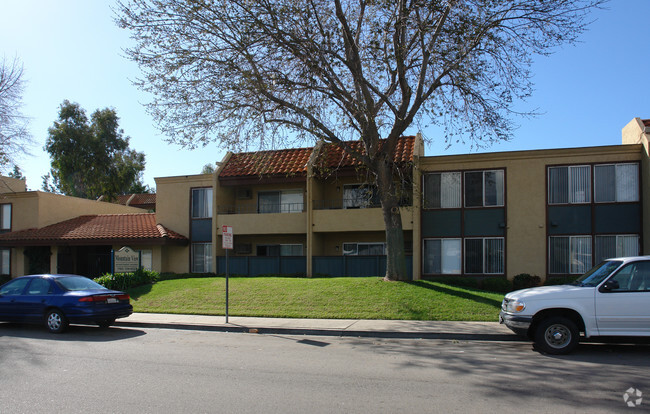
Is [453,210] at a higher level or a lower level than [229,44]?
lower

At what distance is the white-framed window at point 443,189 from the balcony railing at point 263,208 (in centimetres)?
631

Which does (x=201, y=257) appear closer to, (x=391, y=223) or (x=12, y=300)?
(x=391, y=223)

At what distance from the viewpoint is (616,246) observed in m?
18.8

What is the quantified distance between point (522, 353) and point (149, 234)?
734 inches

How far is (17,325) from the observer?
1355 cm

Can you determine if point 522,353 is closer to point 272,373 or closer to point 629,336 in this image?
A: point 629,336

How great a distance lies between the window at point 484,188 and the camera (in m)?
19.9

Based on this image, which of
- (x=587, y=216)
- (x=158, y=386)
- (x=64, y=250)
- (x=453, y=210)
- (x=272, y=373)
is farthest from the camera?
(x=64, y=250)

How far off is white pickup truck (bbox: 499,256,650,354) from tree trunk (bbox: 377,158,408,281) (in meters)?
7.12

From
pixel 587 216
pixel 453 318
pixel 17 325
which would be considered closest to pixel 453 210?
pixel 587 216

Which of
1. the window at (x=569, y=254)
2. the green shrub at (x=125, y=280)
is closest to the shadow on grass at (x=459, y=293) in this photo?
the window at (x=569, y=254)

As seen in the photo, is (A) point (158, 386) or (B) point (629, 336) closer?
(A) point (158, 386)

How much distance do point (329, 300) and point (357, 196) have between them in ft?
28.2

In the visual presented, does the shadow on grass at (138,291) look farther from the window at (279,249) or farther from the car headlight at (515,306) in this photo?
the car headlight at (515,306)
